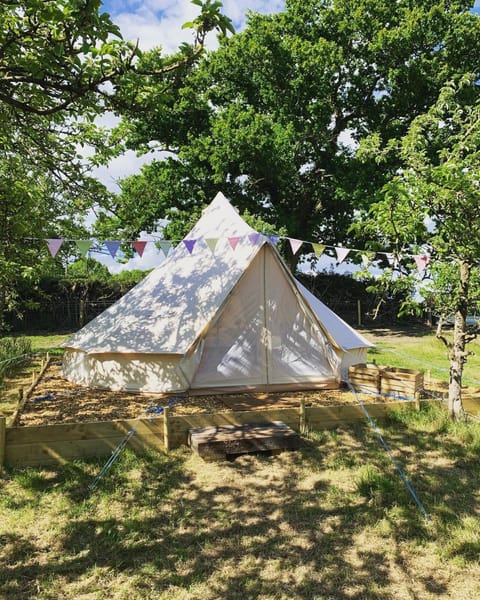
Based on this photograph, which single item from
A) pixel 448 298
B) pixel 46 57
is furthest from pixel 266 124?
pixel 46 57

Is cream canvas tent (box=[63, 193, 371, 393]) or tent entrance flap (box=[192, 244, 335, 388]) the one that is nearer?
cream canvas tent (box=[63, 193, 371, 393])

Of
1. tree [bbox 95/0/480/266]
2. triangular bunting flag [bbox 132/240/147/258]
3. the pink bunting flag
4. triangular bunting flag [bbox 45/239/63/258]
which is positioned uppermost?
tree [bbox 95/0/480/266]

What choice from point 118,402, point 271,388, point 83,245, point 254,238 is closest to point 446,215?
point 254,238

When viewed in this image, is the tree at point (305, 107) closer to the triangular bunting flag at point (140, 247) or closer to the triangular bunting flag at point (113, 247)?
the triangular bunting flag at point (140, 247)

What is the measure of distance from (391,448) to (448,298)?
2.00 metres

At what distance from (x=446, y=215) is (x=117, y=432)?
434 cm

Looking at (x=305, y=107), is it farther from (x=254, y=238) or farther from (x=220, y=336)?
(x=220, y=336)

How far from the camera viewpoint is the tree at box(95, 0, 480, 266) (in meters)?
16.9

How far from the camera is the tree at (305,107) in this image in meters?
16.9

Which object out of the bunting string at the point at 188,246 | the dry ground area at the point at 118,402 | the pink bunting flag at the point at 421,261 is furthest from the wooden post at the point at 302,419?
the pink bunting flag at the point at 421,261

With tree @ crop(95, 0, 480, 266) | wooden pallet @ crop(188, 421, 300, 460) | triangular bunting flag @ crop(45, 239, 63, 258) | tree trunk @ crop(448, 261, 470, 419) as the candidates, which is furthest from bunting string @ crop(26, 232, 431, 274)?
tree @ crop(95, 0, 480, 266)

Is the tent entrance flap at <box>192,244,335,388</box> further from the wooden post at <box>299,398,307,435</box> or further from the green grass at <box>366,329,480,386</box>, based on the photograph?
the wooden post at <box>299,398,307,435</box>

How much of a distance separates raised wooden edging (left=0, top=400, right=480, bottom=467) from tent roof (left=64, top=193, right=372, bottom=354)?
2162 mm

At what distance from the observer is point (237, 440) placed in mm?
4926
